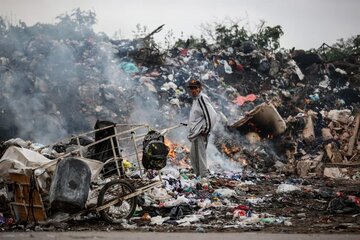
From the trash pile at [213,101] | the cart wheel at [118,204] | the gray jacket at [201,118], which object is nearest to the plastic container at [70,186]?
the cart wheel at [118,204]

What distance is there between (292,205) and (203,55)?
31.5ft

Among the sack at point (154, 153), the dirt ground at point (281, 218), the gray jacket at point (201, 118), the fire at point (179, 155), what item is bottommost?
the dirt ground at point (281, 218)

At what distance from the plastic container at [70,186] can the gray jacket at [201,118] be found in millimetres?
2906

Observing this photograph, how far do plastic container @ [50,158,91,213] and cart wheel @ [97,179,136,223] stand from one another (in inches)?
15.2

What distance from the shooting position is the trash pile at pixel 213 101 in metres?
9.80

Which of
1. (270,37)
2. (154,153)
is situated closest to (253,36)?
(270,37)

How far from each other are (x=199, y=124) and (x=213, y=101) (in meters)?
Result: 5.97

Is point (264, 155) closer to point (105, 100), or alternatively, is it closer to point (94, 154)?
Result: point (105, 100)

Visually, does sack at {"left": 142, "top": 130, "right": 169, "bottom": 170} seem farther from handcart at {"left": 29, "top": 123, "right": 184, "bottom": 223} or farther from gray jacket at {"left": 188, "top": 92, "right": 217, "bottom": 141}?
gray jacket at {"left": 188, "top": 92, "right": 217, "bottom": 141}

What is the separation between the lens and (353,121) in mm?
12930

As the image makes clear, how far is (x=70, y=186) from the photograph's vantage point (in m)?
5.06

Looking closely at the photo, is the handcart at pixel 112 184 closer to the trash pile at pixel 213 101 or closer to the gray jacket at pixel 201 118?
the trash pile at pixel 213 101

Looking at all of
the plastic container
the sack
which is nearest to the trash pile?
the sack

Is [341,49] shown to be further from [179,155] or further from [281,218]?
[281,218]
